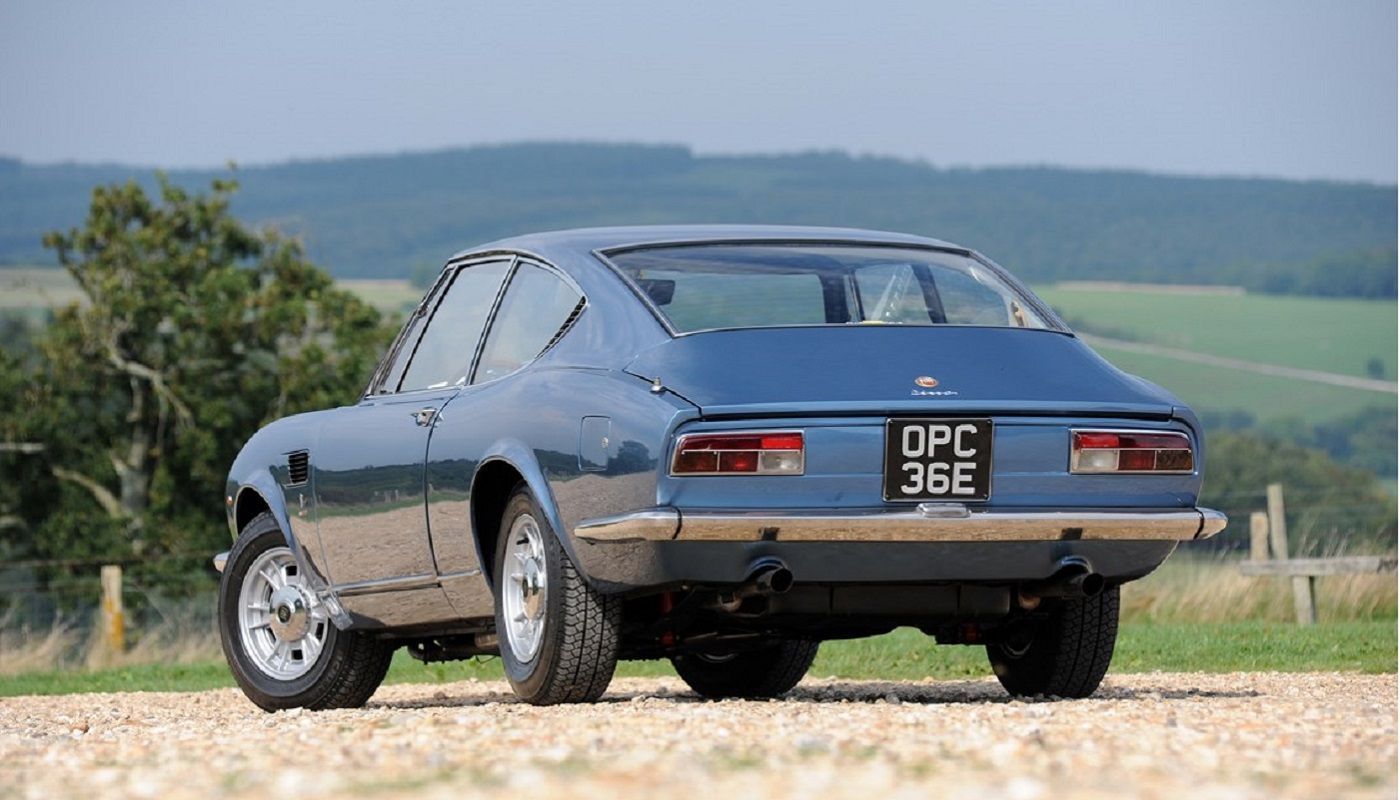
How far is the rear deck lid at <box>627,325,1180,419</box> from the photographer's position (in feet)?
24.7

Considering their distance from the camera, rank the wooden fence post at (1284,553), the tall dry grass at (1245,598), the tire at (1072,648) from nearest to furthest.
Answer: the tire at (1072,648)
the wooden fence post at (1284,553)
the tall dry grass at (1245,598)

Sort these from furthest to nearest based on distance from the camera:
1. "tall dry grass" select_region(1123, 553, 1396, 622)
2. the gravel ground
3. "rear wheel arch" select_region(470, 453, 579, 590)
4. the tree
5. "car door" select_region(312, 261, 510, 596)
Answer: the tree
"tall dry grass" select_region(1123, 553, 1396, 622)
"car door" select_region(312, 261, 510, 596)
"rear wheel arch" select_region(470, 453, 579, 590)
the gravel ground

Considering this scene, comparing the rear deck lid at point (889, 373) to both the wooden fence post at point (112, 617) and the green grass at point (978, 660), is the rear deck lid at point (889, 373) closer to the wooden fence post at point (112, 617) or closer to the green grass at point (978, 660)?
the green grass at point (978, 660)

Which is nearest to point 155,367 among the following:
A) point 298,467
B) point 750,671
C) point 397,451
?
point 750,671

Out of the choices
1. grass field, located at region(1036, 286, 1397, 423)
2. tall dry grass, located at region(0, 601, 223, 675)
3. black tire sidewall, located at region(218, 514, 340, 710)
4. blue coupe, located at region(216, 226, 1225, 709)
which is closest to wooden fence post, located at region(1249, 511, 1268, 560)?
tall dry grass, located at region(0, 601, 223, 675)

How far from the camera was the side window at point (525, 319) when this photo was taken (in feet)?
28.2

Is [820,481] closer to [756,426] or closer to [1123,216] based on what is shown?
[756,426]

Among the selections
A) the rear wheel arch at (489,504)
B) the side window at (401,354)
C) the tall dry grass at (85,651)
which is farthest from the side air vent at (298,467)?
the tall dry grass at (85,651)

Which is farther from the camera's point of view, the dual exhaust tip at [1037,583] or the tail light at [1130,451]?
the tail light at [1130,451]

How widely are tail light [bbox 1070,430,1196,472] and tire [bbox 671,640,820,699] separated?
283cm

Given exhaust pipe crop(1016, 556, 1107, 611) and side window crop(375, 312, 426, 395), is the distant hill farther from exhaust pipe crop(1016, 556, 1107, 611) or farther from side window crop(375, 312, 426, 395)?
exhaust pipe crop(1016, 556, 1107, 611)

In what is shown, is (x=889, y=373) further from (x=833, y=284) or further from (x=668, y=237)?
(x=668, y=237)

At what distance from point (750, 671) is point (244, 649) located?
228 centimetres

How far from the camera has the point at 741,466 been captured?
745 centimetres
